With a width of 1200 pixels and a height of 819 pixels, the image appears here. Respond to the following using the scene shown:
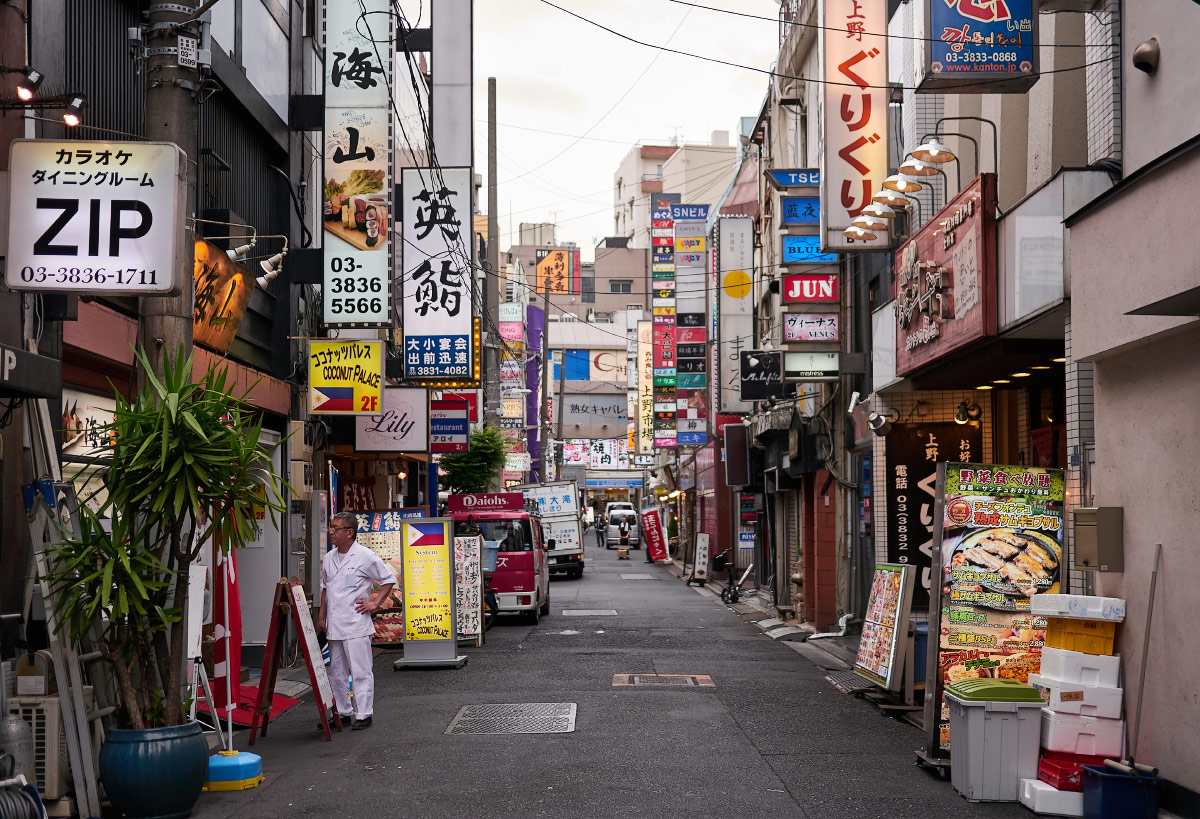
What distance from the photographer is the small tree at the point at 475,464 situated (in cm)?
3841

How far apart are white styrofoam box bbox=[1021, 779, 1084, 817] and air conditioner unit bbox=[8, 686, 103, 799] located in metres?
6.31

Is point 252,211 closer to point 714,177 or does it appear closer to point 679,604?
point 679,604

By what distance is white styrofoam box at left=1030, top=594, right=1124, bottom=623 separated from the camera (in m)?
8.85

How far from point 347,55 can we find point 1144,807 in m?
14.8

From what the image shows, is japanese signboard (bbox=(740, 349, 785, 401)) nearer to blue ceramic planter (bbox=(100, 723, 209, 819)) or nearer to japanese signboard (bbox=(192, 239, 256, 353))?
japanese signboard (bbox=(192, 239, 256, 353))

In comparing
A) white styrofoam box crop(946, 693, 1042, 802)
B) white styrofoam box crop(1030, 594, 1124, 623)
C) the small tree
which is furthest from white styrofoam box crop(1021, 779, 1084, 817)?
the small tree

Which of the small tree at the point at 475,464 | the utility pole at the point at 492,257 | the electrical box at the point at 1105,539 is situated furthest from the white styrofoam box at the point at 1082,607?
the small tree at the point at 475,464

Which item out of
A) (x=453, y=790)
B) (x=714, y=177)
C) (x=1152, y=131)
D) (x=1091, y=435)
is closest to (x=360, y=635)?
(x=453, y=790)

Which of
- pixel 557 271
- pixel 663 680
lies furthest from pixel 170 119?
pixel 557 271

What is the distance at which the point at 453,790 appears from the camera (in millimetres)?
8883

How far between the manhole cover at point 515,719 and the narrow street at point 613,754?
17 cm

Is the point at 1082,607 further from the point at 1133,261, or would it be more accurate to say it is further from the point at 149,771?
the point at 149,771

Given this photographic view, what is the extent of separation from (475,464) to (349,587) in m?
26.7

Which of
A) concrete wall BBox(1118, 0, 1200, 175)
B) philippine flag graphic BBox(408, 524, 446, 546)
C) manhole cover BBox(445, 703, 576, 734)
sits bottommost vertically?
manhole cover BBox(445, 703, 576, 734)
